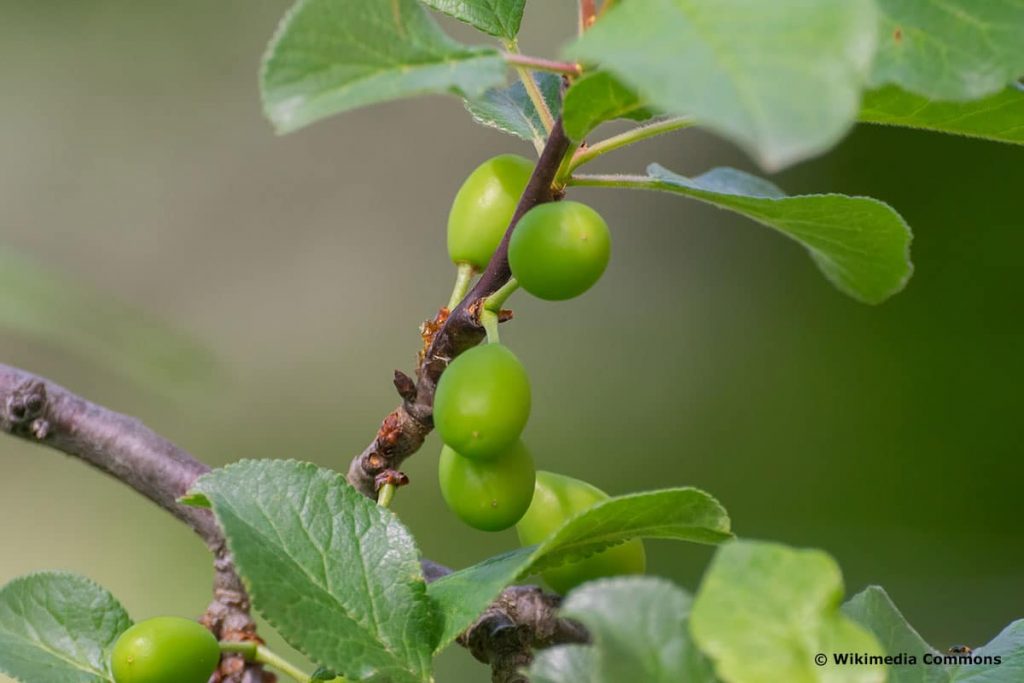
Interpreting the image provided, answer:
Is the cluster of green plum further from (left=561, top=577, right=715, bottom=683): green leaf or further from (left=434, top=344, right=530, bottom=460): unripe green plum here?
(left=561, top=577, right=715, bottom=683): green leaf

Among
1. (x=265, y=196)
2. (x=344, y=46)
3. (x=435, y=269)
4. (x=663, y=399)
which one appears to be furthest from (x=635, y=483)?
(x=344, y=46)

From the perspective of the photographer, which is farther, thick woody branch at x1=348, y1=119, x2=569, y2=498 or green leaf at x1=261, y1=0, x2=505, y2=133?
thick woody branch at x1=348, y1=119, x2=569, y2=498

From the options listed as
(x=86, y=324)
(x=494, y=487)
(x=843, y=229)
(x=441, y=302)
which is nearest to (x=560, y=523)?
(x=494, y=487)

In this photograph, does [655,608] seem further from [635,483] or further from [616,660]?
[635,483]

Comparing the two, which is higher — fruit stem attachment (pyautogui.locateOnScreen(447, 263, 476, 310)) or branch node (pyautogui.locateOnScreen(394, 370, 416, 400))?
fruit stem attachment (pyautogui.locateOnScreen(447, 263, 476, 310))

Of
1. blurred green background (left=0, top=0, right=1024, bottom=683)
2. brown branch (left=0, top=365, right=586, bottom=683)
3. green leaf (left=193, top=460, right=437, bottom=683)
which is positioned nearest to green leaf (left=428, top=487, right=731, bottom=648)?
green leaf (left=193, top=460, right=437, bottom=683)
